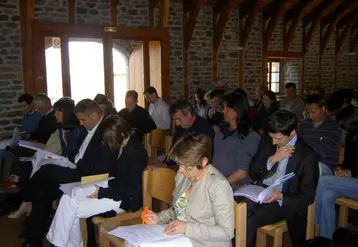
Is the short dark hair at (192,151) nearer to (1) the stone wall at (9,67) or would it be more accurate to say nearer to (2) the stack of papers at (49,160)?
(2) the stack of papers at (49,160)

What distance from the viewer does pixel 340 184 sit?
2.87 m

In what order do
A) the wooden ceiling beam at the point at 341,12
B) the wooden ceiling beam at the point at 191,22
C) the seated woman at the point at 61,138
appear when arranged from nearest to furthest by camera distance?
1. the seated woman at the point at 61,138
2. the wooden ceiling beam at the point at 191,22
3. the wooden ceiling beam at the point at 341,12

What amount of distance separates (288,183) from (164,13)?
5.48 meters

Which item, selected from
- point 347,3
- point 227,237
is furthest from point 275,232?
point 347,3

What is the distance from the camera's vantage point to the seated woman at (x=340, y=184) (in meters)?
2.84

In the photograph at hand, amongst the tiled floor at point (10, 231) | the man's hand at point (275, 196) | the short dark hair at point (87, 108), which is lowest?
the tiled floor at point (10, 231)

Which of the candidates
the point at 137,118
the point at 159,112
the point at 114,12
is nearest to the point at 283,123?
the point at 137,118

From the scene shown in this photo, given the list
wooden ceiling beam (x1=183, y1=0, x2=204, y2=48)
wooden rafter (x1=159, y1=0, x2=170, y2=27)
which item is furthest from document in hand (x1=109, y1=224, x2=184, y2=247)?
wooden ceiling beam (x1=183, y1=0, x2=204, y2=48)

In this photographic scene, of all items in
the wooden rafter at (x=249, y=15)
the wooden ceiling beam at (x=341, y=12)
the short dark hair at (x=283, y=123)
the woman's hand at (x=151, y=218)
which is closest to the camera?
the woman's hand at (x=151, y=218)

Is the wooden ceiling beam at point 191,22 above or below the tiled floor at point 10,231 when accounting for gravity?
above

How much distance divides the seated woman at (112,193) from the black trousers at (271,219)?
0.80 m

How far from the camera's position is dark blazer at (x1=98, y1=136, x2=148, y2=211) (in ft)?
8.61

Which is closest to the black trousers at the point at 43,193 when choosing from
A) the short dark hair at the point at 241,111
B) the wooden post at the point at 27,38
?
the short dark hair at the point at 241,111

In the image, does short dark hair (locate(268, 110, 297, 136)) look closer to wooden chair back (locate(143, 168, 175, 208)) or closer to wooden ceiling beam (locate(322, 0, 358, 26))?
wooden chair back (locate(143, 168, 175, 208))
